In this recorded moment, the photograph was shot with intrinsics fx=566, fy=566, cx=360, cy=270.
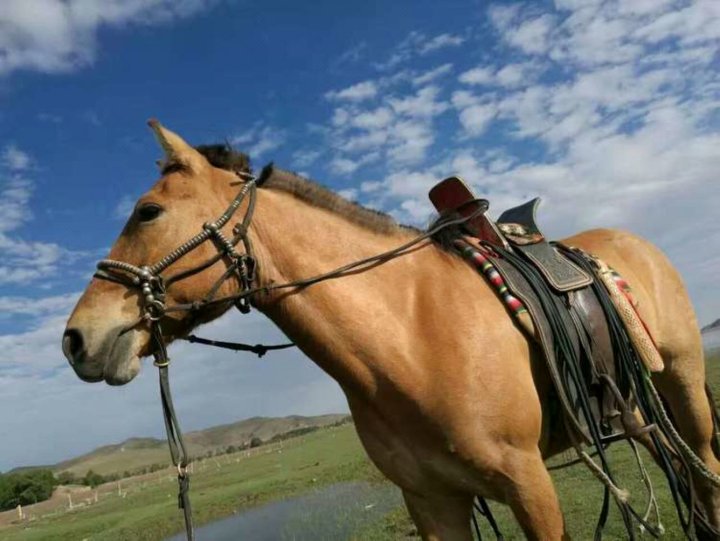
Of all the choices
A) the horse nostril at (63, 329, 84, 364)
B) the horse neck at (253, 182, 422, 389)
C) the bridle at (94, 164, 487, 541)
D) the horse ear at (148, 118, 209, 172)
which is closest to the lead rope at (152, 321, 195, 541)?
the bridle at (94, 164, 487, 541)

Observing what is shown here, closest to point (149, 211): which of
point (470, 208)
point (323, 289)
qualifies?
point (323, 289)

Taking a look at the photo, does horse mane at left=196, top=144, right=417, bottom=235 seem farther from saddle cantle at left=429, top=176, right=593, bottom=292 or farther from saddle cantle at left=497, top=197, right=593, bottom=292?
saddle cantle at left=497, top=197, right=593, bottom=292

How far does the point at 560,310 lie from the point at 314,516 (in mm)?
13411

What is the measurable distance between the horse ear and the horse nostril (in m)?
1.16

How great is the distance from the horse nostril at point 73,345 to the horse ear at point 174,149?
1162mm

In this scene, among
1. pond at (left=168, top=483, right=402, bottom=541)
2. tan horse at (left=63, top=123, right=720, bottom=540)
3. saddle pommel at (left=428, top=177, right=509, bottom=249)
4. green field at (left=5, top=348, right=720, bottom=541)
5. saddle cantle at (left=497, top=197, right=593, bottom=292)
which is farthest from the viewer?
pond at (left=168, top=483, right=402, bottom=541)

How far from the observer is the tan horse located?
3.16 m

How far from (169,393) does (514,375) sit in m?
2.10

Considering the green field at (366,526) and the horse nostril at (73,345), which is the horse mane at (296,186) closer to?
the horse nostril at (73,345)

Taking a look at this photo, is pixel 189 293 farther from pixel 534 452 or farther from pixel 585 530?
pixel 585 530

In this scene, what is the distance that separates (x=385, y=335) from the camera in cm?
337

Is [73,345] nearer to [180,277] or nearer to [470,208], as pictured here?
[180,277]

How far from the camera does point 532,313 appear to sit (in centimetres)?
366

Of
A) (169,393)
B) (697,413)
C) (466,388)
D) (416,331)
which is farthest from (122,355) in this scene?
(697,413)
